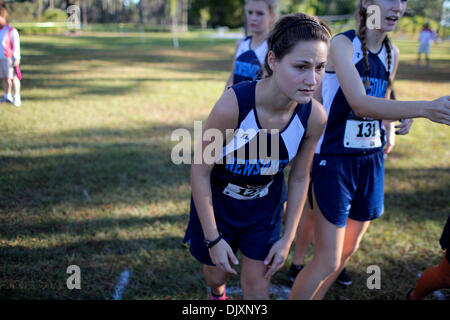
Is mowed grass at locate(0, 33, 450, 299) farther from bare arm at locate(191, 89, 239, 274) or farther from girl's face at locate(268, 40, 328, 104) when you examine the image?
girl's face at locate(268, 40, 328, 104)

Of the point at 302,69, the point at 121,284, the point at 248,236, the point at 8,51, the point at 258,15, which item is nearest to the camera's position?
the point at 302,69

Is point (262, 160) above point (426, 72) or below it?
below

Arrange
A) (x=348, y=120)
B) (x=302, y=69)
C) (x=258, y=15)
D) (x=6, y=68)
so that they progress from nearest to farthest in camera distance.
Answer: (x=302, y=69) → (x=348, y=120) → (x=258, y=15) → (x=6, y=68)

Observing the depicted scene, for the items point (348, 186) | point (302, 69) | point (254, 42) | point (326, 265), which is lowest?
point (326, 265)

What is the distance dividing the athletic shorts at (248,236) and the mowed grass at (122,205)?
0.80 meters

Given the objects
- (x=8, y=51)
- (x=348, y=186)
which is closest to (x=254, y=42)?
(x=348, y=186)

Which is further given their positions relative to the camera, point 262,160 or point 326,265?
point 326,265

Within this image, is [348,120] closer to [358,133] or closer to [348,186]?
[358,133]

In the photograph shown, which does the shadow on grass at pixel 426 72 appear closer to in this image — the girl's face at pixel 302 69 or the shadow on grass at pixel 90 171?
the shadow on grass at pixel 90 171

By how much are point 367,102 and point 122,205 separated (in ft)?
10.0

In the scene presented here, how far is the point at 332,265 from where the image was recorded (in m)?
2.28

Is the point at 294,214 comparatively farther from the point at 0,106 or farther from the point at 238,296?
the point at 0,106

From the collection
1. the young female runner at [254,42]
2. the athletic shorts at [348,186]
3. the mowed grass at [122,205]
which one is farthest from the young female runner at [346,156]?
the young female runner at [254,42]

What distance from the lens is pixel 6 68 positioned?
25.0 feet
